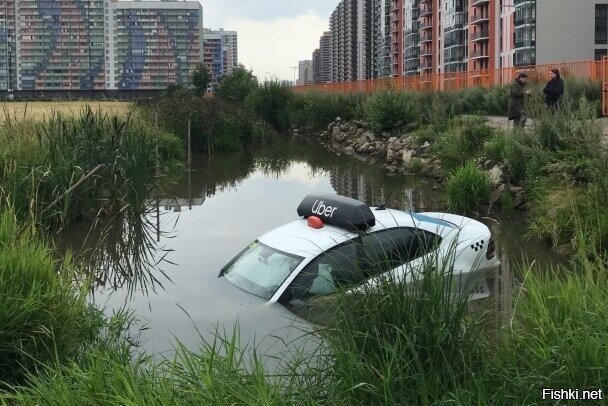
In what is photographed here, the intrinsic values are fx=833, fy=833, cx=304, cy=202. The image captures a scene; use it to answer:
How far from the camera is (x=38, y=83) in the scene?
122062mm

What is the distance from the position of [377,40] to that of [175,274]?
139 m

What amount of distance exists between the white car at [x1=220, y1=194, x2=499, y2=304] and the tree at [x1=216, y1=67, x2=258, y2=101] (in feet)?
146

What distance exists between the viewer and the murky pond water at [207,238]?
8.41m

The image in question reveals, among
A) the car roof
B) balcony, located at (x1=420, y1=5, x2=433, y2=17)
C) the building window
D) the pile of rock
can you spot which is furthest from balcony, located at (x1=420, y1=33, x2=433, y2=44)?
the car roof

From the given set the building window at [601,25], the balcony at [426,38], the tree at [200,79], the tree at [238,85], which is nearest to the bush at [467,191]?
the tree at [238,85]

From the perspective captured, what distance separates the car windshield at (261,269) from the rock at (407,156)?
55.8 ft

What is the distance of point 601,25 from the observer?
6775 cm

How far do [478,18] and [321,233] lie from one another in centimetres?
7853

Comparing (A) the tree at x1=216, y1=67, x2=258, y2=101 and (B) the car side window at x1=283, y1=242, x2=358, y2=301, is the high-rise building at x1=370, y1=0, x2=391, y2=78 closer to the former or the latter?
(A) the tree at x1=216, y1=67, x2=258, y2=101

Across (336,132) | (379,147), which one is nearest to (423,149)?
(379,147)

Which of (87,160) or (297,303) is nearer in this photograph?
(297,303)

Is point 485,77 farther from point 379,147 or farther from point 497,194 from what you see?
point 497,194

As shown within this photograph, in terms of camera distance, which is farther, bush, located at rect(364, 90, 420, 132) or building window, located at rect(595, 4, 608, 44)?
building window, located at rect(595, 4, 608, 44)

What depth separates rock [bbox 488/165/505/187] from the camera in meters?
17.7
